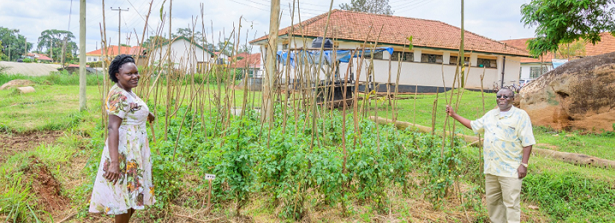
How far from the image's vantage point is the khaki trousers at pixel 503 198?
2738mm

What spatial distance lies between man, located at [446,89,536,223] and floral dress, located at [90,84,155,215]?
234 cm

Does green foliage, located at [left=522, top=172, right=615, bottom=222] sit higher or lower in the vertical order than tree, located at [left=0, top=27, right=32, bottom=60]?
lower

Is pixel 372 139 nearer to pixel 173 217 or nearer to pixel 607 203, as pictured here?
pixel 173 217

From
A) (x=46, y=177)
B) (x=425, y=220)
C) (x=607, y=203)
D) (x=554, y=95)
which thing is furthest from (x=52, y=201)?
(x=554, y=95)

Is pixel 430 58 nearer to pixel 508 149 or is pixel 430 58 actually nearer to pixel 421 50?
pixel 421 50

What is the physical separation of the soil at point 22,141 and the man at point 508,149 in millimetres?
4393

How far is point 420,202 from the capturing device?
→ 3.45 m

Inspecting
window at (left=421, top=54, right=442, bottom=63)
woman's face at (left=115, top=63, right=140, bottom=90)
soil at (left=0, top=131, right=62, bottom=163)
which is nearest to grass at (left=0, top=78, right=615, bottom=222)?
soil at (left=0, top=131, right=62, bottom=163)

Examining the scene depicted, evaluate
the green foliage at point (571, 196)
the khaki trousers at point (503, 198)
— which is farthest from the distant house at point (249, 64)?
the green foliage at point (571, 196)

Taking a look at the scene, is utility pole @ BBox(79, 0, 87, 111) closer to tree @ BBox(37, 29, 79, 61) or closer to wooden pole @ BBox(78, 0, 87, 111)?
wooden pole @ BBox(78, 0, 87, 111)

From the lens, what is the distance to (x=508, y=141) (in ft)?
8.96

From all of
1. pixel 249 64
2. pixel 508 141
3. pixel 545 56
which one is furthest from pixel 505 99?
pixel 545 56

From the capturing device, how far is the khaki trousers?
8.98ft

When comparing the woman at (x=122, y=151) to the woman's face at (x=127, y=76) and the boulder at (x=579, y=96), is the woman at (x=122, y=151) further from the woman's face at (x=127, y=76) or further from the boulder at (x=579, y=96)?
the boulder at (x=579, y=96)
